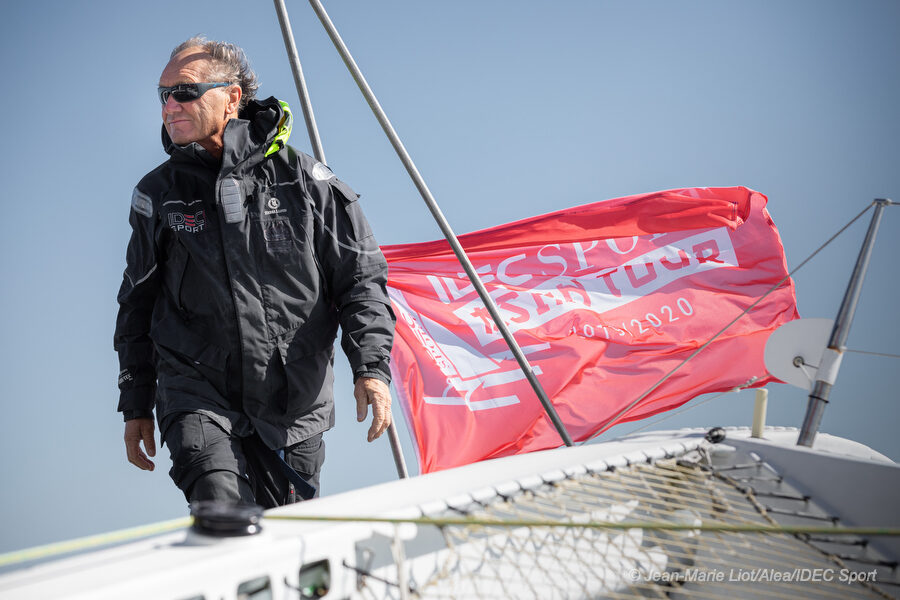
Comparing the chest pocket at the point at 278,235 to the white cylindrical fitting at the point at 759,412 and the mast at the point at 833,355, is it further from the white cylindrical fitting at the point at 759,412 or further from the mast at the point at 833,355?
the mast at the point at 833,355

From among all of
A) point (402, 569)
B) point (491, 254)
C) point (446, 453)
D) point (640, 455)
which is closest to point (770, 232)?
point (491, 254)

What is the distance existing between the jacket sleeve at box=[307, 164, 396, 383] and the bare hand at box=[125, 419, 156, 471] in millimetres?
758

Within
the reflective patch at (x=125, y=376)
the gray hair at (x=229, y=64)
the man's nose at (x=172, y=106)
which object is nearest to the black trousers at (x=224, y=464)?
the reflective patch at (x=125, y=376)

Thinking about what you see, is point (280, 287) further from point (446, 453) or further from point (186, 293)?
point (446, 453)

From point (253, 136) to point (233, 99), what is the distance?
20cm

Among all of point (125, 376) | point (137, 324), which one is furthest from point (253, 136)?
point (125, 376)

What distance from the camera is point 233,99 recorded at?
2.81 m

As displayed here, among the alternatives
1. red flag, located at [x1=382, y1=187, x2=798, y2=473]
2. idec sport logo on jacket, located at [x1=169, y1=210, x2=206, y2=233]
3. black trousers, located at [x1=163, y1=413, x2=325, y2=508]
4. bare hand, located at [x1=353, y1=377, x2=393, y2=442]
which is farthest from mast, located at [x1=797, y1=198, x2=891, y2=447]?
Result: red flag, located at [x1=382, y1=187, x2=798, y2=473]

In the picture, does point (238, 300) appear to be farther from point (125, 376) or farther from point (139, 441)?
point (139, 441)

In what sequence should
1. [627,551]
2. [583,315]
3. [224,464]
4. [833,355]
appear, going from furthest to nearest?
[583,315], [833,355], [224,464], [627,551]

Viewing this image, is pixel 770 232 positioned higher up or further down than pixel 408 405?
higher up

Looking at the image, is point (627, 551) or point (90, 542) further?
point (627, 551)

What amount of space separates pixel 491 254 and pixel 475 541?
4640mm

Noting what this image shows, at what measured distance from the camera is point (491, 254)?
636cm
